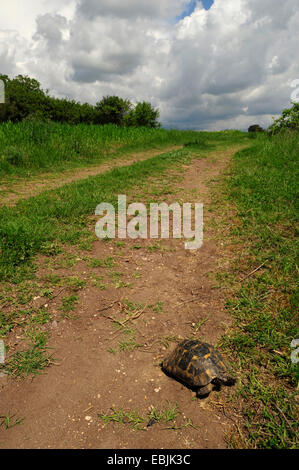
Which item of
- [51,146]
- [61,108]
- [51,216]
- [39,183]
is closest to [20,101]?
[61,108]

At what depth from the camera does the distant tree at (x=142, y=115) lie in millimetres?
31672

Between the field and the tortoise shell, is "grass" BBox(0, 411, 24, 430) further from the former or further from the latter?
the tortoise shell

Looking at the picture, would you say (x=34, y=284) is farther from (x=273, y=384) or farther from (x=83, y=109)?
(x=83, y=109)

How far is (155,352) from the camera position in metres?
2.44

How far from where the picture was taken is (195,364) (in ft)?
6.95

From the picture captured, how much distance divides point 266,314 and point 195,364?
1.08 meters

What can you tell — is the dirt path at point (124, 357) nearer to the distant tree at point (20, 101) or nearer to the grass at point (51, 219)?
the grass at point (51, 219)

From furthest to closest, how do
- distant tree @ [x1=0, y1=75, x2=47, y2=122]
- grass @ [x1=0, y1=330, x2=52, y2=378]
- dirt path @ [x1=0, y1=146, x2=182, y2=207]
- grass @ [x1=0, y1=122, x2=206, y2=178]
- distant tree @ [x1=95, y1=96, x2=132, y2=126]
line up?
1. distant tree @ [x1=95, y1=96, x2=132, y2=126]
2. distant tree @ [x1=0, y1=75, x2=47, y2=122]
3. grass @ [x1=0, y1=122, x2=206, y2=178]
4. dirt path @ [x1=0, y1=146, x2=182, y2=207]
5. grass @ [x1=0, y1=330, x2=52, y2=378]

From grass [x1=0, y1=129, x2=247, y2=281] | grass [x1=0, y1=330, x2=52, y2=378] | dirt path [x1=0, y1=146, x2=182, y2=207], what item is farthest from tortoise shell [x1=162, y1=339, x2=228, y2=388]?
dirt path [x1=0, y1=146, x2=182, y2=207]

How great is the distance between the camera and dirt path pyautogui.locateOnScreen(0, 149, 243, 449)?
5.93 ft

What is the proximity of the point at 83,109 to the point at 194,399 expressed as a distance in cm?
3545

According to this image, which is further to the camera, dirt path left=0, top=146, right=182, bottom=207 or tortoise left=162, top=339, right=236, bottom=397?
dirt path left=0, top=146, right=182, bottom=207

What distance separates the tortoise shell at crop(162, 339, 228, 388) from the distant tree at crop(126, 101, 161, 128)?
3266cm

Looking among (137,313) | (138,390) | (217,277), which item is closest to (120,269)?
(137,313)
